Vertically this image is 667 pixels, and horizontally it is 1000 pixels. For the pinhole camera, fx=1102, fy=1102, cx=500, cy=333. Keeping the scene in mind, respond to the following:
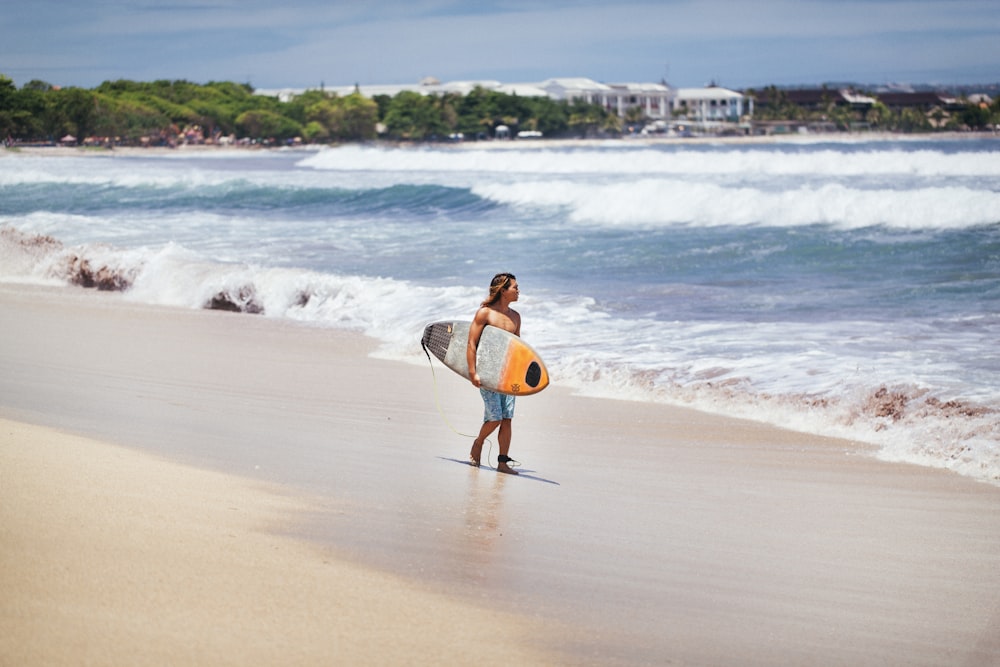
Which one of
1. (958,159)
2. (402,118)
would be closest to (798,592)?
(958,159)

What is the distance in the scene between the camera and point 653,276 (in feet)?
43.3

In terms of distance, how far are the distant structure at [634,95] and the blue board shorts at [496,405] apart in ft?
468

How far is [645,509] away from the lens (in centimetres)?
462

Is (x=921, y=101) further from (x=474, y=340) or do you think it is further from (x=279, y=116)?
(x=474, y=340)

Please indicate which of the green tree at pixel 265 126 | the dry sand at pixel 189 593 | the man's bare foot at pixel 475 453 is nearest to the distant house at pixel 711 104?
the green tree at pixel 265 126

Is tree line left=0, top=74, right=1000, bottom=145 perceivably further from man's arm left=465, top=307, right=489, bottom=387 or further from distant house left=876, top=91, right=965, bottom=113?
man's arm left=465, top=307, right=489, bottom=387

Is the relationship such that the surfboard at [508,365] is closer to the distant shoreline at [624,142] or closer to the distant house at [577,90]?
the distant shoreline at [624,142]

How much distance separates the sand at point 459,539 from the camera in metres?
3.19

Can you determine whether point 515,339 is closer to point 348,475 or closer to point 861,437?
point 348,475

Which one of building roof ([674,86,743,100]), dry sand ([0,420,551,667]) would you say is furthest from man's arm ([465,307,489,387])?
building roof ([674,86,743,100])

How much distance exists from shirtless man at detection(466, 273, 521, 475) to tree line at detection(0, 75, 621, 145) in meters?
52.9

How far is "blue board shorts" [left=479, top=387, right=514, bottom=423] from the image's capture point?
5344 millimetres

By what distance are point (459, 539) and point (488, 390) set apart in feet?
4.16

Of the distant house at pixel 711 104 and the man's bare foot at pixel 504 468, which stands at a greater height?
the distant house at pixel 711 104
